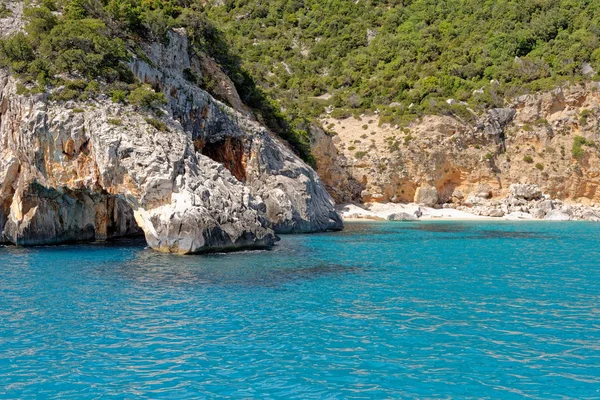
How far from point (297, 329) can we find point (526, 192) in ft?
193

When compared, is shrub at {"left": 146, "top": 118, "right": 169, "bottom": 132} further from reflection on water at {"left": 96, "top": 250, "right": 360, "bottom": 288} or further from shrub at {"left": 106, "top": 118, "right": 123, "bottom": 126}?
reflection on water at {"left": 96, "top": 250, "right": 360, "bottom": 288}

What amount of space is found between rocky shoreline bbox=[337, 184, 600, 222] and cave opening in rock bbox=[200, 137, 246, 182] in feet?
66.9

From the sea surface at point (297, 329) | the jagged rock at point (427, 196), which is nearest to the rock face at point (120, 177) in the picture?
the sea surface at point (297, 329)

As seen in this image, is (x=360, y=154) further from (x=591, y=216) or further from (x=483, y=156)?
(x=591, y=216)

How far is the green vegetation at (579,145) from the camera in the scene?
6700cm

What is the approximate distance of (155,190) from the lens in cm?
2697

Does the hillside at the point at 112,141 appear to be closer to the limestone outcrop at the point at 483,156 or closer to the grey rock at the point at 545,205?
the limestone outcrop at the point at 483,156

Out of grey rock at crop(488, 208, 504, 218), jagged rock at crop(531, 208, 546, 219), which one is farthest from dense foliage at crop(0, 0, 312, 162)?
jagged rock at crop(531, 208, 546, 219)

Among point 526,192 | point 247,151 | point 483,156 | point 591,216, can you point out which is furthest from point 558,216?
point 247,151

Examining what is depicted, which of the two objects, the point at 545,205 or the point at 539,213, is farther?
the point at 545,205

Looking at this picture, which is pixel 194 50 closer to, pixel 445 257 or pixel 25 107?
pixel 25 107

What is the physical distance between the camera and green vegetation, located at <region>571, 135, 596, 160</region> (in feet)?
220

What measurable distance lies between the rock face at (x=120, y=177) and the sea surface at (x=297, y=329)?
114 inches

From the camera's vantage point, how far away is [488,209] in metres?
63.3
